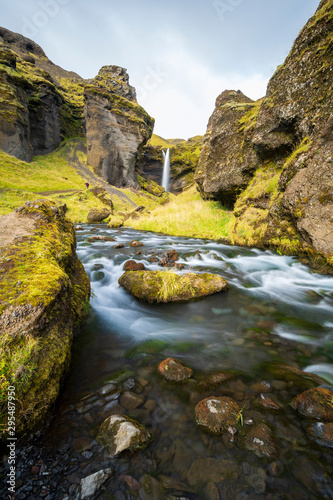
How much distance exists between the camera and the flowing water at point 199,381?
5.29 feet

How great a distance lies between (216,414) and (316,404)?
1.04 meters

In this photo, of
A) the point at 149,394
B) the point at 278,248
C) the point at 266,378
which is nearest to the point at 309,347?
the point at 266,378

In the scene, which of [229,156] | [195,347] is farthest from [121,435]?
[229,156]

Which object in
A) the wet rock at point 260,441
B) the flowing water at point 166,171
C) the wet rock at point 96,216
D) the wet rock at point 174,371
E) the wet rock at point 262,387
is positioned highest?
the flowing water at point 166,171

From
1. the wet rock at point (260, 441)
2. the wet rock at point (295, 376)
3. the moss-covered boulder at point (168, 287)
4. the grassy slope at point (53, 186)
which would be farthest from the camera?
the grassy slope at point (53, 186)

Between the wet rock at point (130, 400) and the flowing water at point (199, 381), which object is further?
the wet rock at point (130, 400)

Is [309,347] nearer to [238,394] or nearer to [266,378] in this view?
[266,378]

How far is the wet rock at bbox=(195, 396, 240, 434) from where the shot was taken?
1.97 m

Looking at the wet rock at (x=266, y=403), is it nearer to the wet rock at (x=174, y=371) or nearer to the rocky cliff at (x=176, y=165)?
the wet rock at (x=174, y=371)

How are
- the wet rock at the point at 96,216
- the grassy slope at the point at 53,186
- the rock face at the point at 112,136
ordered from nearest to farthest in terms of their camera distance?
the wet rock at the point at 96,216 → the grassy slope at the point at 53,186 → the rock face at the point at 112,136

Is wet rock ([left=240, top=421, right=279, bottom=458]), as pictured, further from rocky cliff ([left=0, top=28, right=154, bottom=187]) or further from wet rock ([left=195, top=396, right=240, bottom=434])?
rocky cliff ([left=0, top=28, right=154, bottom=187])

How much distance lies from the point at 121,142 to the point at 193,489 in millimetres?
66568

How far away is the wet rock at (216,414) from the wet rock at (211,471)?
0.24 meters

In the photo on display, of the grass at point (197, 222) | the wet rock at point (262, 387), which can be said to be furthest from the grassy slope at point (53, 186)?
the wet rock at point (262, 387)
